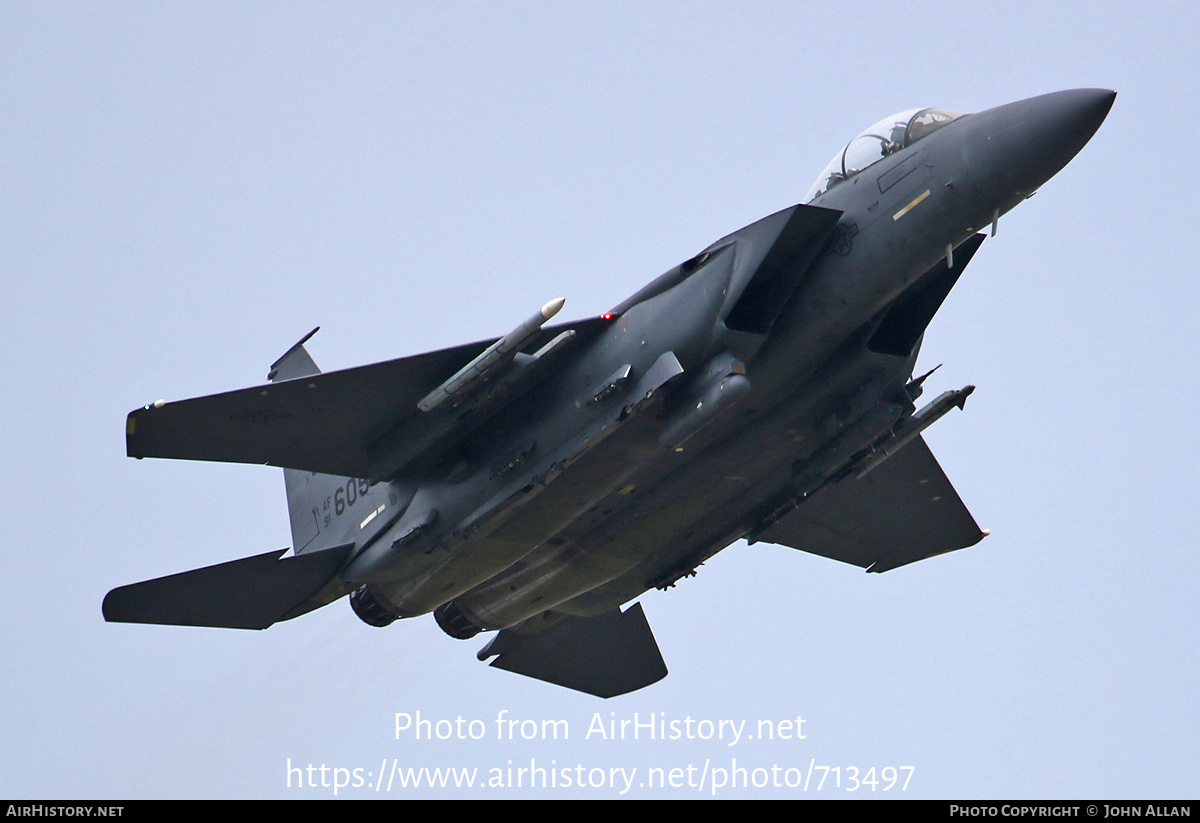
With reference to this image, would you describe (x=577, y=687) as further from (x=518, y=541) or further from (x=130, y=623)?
(x=130, y=623)

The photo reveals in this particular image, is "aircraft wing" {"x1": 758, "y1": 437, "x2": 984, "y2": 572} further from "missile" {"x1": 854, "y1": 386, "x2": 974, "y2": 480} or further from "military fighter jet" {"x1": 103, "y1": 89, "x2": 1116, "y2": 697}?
"missile" {"x1": 854, "y1": 386, "x2": 974, "y2": 480}

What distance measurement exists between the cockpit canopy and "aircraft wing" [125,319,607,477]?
11.2ft

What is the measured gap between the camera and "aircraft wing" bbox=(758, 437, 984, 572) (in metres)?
23.6

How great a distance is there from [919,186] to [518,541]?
708 centimetres

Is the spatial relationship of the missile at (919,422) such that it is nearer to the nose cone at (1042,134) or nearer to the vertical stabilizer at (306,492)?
the nose cone at (1042,134)

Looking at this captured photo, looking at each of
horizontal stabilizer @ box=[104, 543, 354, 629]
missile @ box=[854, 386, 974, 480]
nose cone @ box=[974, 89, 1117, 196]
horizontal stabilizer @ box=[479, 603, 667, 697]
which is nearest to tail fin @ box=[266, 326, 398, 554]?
horizontal stabilizer @ box=[104, 543, 354, 629]

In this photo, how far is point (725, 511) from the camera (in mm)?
21422

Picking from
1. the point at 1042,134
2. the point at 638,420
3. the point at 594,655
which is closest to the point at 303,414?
the point at 638,420

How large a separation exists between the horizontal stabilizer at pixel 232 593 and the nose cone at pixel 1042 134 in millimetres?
10274

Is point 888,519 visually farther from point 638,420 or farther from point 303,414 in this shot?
point 303,414

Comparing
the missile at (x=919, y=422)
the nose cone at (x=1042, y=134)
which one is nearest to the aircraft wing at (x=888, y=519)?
the missile at (x=919, y=422)

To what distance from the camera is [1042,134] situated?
1739 cm

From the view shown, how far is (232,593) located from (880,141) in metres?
10.8

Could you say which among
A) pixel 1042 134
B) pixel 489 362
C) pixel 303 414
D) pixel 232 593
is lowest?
pixel 232 593
